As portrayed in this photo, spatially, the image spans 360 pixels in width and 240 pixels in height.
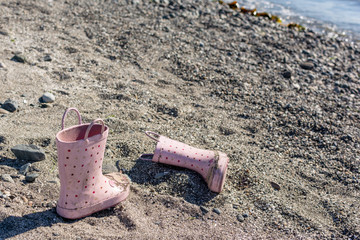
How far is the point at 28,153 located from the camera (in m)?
3.04

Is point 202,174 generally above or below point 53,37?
below

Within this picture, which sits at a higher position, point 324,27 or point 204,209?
point 324,27

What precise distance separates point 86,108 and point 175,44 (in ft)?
7.60

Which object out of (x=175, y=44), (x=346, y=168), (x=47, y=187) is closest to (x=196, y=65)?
(x=175, y=44)

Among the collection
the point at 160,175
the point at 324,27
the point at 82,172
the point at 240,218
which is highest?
the point at 324,27

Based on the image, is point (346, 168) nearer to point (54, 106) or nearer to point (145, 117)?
point (145, 117)

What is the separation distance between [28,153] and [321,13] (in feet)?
38.0

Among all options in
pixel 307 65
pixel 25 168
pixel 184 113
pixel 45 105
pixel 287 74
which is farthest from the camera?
pixel 307 65

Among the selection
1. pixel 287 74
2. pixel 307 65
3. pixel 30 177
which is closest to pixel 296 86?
pixel 287 74

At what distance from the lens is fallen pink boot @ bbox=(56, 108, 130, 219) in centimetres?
240

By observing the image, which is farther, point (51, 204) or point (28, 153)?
point (28, 153)

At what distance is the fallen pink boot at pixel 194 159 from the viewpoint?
300 cm

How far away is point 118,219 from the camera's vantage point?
2656mm

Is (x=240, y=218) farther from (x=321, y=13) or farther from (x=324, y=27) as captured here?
(x=321, y=13)
